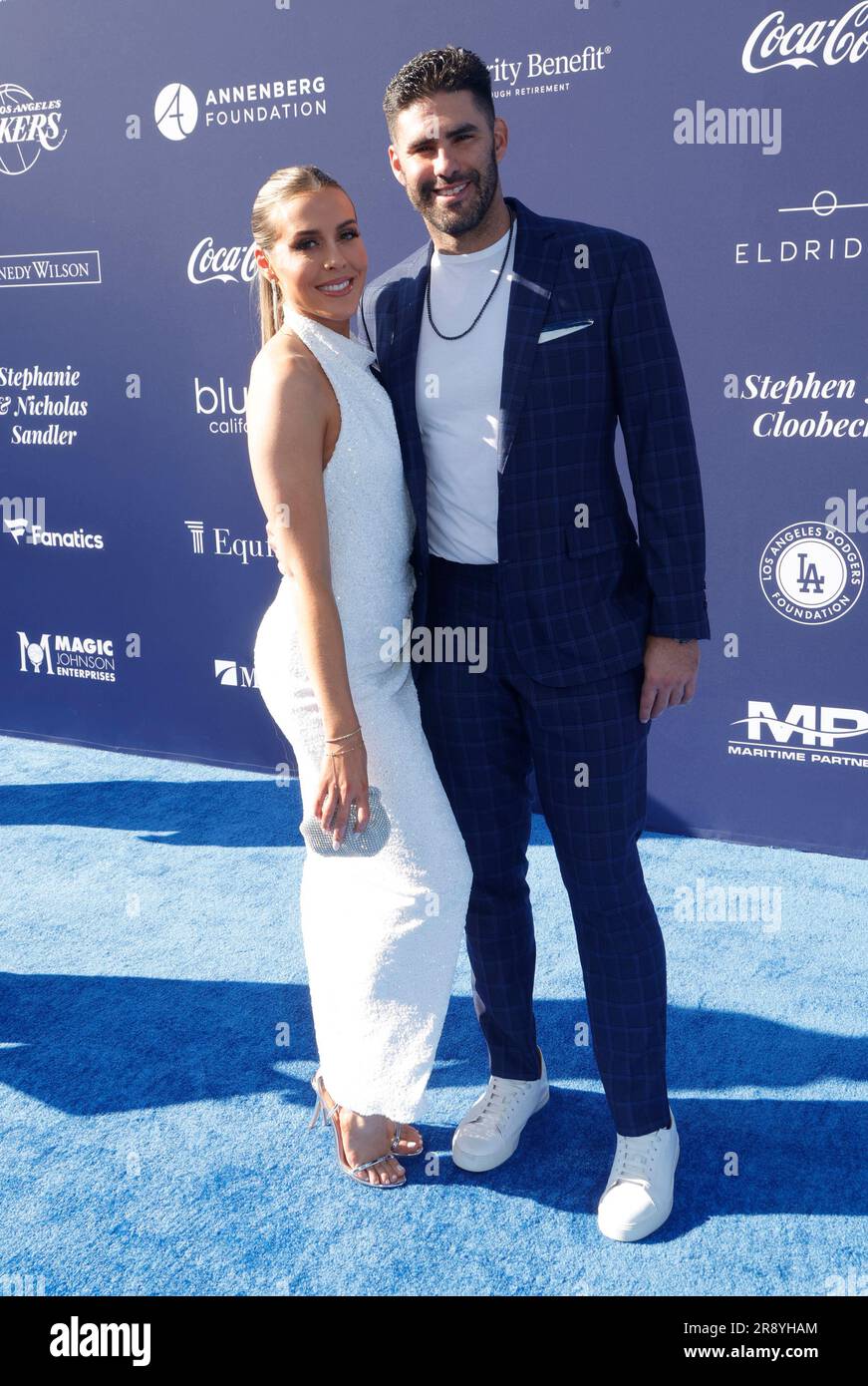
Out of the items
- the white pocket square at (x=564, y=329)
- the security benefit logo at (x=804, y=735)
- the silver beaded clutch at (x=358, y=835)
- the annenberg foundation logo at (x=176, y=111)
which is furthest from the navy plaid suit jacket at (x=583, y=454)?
the annenberg foundation logo at (x=176, y=111)

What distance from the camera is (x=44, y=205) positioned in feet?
14.3

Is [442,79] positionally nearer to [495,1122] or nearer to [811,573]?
[495,1122]

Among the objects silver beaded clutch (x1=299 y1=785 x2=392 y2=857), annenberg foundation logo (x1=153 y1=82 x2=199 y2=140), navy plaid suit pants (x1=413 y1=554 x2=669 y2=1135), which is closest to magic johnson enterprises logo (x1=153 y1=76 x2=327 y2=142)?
annenberg foundation logo (x1=153 y1=82 x2=199 y2=140)

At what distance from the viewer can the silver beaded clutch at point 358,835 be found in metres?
2.02

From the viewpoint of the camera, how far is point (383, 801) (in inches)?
81.0

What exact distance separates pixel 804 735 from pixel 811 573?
1.53 ft

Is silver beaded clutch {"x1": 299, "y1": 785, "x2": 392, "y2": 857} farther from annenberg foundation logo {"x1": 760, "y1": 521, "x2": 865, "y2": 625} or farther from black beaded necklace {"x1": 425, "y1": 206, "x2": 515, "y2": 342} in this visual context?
annenberg foundation logo {"x1": 760, "y1": 521, "x2": 865, "y2": 625}

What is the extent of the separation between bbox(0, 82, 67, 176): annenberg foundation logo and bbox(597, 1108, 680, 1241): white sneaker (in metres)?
3.86

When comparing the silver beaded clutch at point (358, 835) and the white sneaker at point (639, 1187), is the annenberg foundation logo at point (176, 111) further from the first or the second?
the white sneaker at point (639, 1187)

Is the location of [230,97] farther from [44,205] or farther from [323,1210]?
[323,1210]

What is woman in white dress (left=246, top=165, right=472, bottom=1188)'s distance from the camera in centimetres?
191

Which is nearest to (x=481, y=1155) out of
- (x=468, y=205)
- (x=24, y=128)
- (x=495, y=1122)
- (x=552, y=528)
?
(x=495, y=1122)
